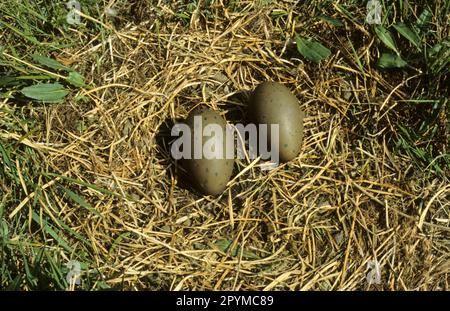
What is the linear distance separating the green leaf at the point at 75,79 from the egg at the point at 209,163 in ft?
1.45

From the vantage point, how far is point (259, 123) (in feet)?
7.23

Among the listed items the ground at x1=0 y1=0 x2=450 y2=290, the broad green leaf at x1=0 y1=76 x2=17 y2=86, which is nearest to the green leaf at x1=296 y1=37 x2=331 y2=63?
the ground at x1=0 y1=0 x2=450 y2=290

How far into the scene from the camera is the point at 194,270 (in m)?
2.08

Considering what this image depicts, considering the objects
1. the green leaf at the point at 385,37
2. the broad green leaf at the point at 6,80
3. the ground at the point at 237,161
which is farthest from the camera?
the green leaf at the point at 385,37

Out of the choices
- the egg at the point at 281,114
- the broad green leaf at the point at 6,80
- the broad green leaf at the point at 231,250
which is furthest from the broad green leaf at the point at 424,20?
the broad green leaf at the point at 6,80

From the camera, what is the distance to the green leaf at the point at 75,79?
2.27 metres

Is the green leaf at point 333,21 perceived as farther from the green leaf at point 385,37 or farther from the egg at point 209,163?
the egg at point 209,163

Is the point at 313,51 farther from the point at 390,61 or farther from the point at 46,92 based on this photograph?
the point at 46,92

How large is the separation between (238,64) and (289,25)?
0.85ft

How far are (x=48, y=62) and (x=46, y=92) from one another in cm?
12

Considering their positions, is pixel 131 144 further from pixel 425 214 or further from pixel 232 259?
pixel 425 214

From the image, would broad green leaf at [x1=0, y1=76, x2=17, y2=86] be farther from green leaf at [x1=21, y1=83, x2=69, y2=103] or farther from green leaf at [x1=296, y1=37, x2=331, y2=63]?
green leaf at [x1=296, y1=37, x2=331, y2=63]

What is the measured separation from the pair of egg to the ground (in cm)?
11
